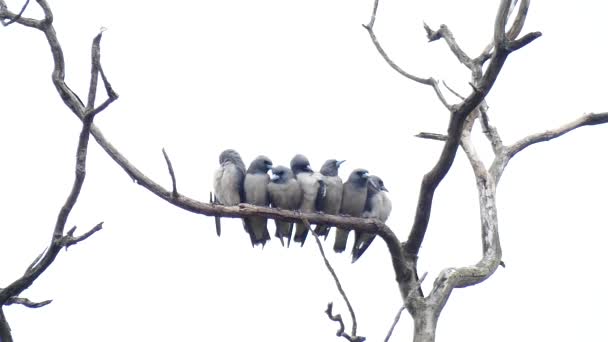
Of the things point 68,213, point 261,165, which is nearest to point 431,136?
point 261,165

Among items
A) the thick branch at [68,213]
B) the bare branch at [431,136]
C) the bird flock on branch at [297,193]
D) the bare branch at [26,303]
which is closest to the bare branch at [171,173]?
the thick branch at [68,213]

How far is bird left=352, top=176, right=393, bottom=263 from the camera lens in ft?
35.6

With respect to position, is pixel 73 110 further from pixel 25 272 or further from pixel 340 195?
pixel 340 195

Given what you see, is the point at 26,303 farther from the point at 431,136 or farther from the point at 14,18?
the point at 431,136

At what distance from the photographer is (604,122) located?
9703 millimetres

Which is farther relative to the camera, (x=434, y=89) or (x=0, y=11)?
(x=434, y=89)

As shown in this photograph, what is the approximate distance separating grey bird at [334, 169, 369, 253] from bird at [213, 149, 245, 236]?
44.1 inches

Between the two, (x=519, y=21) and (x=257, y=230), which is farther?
(x=257, y=230)

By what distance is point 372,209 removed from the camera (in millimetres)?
10969

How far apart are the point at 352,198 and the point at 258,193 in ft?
3.59

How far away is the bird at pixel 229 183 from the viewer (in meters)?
10.5

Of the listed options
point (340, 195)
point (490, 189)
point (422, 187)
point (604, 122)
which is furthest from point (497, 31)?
point (340, 195)

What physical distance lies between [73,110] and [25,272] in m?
1.38

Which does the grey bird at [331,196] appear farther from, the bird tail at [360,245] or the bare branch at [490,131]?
the bare branch at [490,131]
